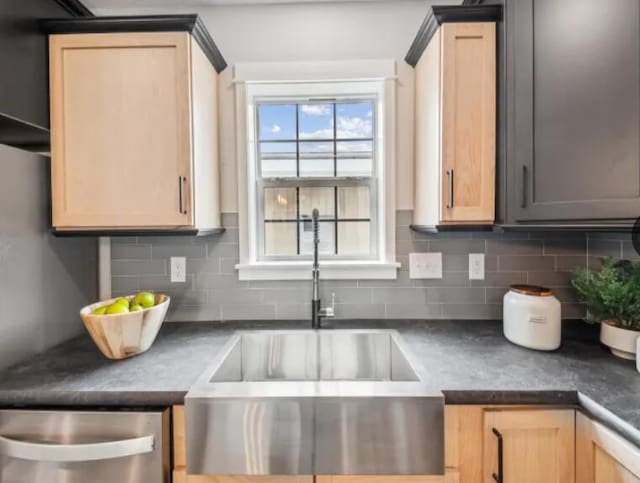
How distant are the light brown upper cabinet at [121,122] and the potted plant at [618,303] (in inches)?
64.7

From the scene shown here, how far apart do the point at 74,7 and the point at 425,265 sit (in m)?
2.00

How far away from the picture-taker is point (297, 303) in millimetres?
1643

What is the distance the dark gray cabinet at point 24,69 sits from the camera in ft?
3.76

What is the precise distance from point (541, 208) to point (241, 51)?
4.99 feet

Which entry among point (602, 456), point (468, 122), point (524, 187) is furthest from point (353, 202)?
point (602, 456)

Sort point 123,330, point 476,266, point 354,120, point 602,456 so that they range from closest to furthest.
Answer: point 602,456
point 123,330
point 476,266
point 354,120

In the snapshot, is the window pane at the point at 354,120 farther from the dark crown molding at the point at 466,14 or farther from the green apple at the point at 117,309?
the green apple at the point at 117,309

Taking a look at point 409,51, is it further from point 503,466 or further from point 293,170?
point 503,466

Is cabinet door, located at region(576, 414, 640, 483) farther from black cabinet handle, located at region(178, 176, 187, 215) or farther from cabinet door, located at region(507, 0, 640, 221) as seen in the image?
black cabinet handle, located at region(178, 176, 187, 215)

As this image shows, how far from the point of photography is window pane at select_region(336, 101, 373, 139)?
1.71 metres

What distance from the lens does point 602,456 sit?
843mm

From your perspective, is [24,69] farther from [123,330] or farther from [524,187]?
[524,187]

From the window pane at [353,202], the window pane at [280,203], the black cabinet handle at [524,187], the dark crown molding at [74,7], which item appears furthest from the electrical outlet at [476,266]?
the dark crown molding at [74,7]

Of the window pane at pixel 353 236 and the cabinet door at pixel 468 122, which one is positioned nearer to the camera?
the cabinet door at pixel 468 122
